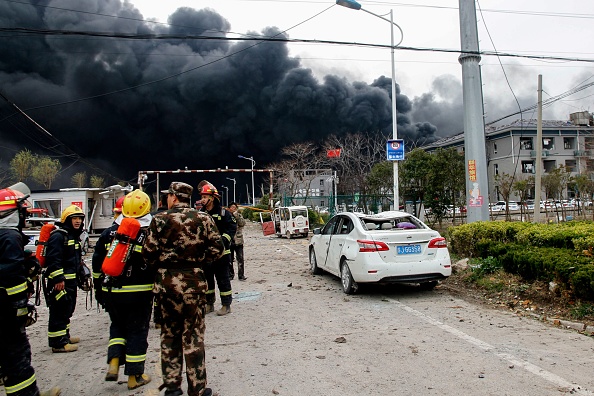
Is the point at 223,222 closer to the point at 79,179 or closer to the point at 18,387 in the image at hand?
the point at 18,387

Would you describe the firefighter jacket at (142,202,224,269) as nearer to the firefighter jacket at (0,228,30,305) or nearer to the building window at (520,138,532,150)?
the firefighter jacket at (0,228,30,305)

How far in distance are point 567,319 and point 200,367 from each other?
470 cm

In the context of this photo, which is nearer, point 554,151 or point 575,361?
point 575,361

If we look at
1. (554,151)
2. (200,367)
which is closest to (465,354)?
(200,367)

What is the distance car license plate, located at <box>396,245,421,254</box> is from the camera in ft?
22.8

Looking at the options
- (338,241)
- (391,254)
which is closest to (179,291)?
(391,254)

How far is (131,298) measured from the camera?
3.72 metres

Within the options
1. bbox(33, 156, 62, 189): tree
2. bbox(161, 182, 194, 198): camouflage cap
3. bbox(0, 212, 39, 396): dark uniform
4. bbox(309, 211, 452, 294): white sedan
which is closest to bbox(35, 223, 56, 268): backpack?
bbox(0, 212, 39, 396): dark uniform

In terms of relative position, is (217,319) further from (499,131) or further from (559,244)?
(499,131)

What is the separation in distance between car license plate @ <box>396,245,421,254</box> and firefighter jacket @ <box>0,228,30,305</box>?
518 cm

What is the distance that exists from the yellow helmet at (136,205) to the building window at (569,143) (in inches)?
2157

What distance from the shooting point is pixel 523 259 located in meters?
6.76

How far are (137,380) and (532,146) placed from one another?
51752mm

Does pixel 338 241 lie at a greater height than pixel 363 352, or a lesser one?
greater
